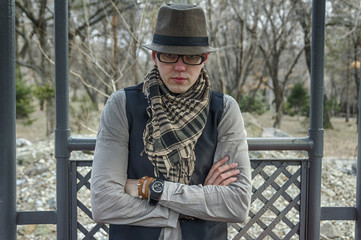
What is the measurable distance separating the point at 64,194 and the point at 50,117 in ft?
34.7

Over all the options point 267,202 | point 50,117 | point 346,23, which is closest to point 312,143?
point 267,202

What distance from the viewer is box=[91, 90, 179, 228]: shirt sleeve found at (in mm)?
1742

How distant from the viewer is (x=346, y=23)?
48.3 feet

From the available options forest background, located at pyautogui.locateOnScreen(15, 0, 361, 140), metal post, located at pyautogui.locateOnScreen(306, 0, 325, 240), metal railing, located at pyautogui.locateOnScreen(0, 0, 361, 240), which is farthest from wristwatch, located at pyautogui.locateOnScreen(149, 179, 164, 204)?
forest background, located at pyautogui.locateOnScreen(15, 0, 361, 140)

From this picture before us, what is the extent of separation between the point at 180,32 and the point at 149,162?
618 millimetres

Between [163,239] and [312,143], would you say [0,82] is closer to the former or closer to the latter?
[163,239]

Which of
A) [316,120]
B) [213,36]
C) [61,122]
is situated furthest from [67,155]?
[213,36]

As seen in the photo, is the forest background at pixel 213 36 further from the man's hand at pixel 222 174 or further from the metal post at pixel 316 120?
the man's hand at pixel 222 174

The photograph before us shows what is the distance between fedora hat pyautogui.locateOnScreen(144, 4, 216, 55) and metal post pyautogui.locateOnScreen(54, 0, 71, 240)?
94 cm

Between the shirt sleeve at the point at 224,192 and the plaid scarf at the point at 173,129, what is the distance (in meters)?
0.09

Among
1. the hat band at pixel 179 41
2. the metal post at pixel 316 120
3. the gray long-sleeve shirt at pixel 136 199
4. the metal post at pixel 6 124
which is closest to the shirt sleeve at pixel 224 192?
the gray long-sleeve shirt at pixel 136 199

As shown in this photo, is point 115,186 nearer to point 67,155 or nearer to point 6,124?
point 67,155

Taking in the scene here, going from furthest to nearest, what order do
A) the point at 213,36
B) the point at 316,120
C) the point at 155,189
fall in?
the point at 213,36
the point at 316,120
the point at 155,189

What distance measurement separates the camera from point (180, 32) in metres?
1.77
